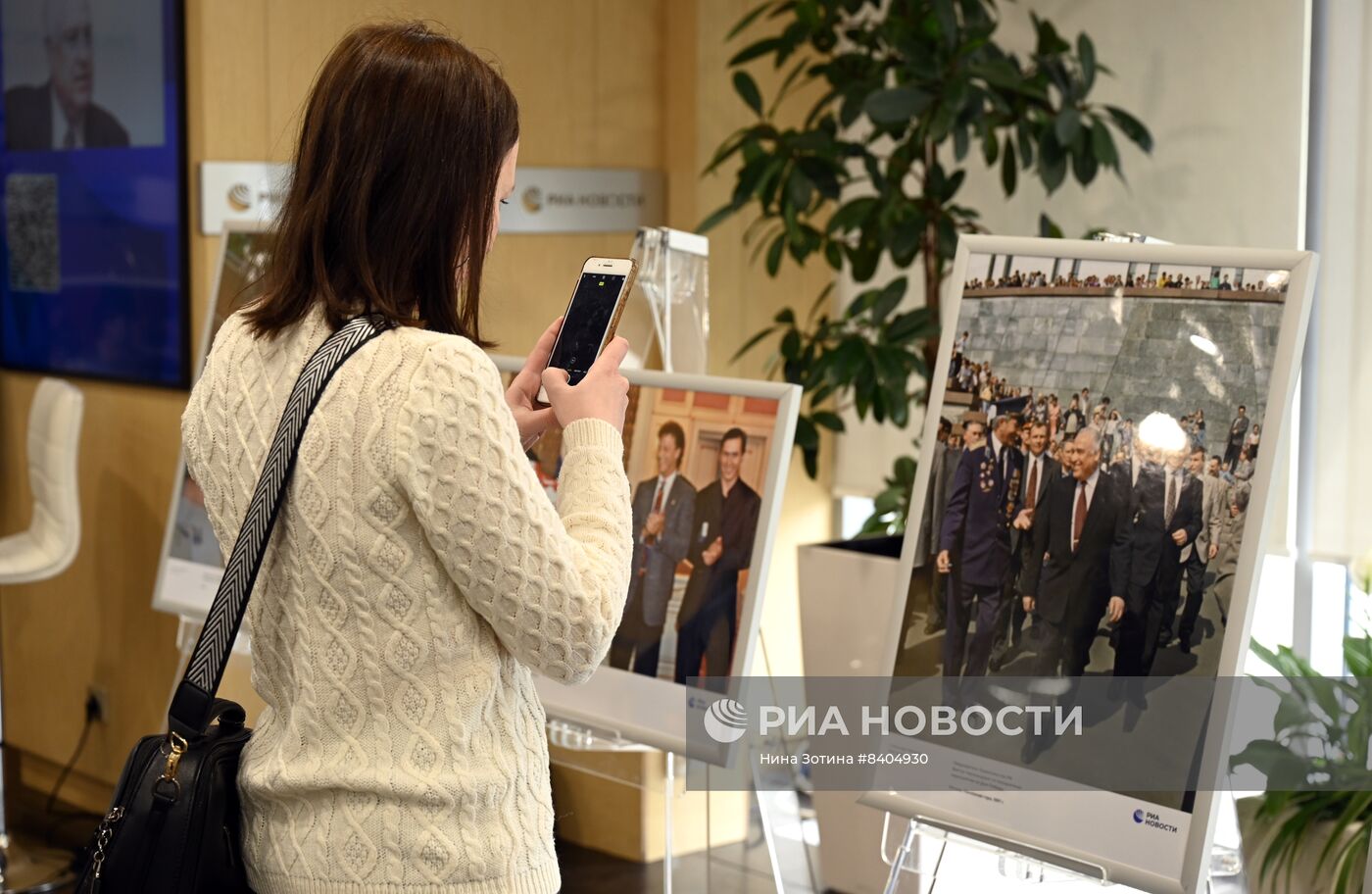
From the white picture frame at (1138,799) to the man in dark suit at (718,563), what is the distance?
36cm

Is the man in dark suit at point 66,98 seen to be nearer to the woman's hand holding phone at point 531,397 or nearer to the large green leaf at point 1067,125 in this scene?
the large green leaf at point 1067,125

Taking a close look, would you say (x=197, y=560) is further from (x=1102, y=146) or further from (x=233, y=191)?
(x=1102, y=146)

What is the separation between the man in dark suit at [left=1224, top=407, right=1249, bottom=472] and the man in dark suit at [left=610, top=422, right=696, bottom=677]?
0.88m

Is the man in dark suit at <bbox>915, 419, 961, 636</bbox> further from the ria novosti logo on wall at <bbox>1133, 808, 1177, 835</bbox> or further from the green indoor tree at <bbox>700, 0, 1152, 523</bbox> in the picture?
the green indoor tree at <bbox>700, 0, 1152, 523</bbox>

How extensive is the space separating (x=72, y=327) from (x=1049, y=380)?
126 inches

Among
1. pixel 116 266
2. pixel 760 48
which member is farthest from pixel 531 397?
pixel 116 266

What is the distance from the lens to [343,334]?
1.34 m

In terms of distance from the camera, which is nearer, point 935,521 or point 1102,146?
point 935,521

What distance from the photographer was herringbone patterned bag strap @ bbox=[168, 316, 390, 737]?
133 centimetres

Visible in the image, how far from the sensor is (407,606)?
1.34m

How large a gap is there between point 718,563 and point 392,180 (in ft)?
4.07

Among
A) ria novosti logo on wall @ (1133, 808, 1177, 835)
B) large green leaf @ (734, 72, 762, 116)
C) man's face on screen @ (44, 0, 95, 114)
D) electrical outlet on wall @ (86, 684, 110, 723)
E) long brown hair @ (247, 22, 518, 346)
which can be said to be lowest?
electrical outlet on wall @ (86, 684, 110, 723)

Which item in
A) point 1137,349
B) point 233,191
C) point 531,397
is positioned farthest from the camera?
point 233,191

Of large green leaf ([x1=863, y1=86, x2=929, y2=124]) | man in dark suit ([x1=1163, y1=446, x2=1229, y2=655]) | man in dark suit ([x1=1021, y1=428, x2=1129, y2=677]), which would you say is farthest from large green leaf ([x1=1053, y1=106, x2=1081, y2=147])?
man in dark suit ([x1=1163, y1=446, x2=1229, y2=655])
